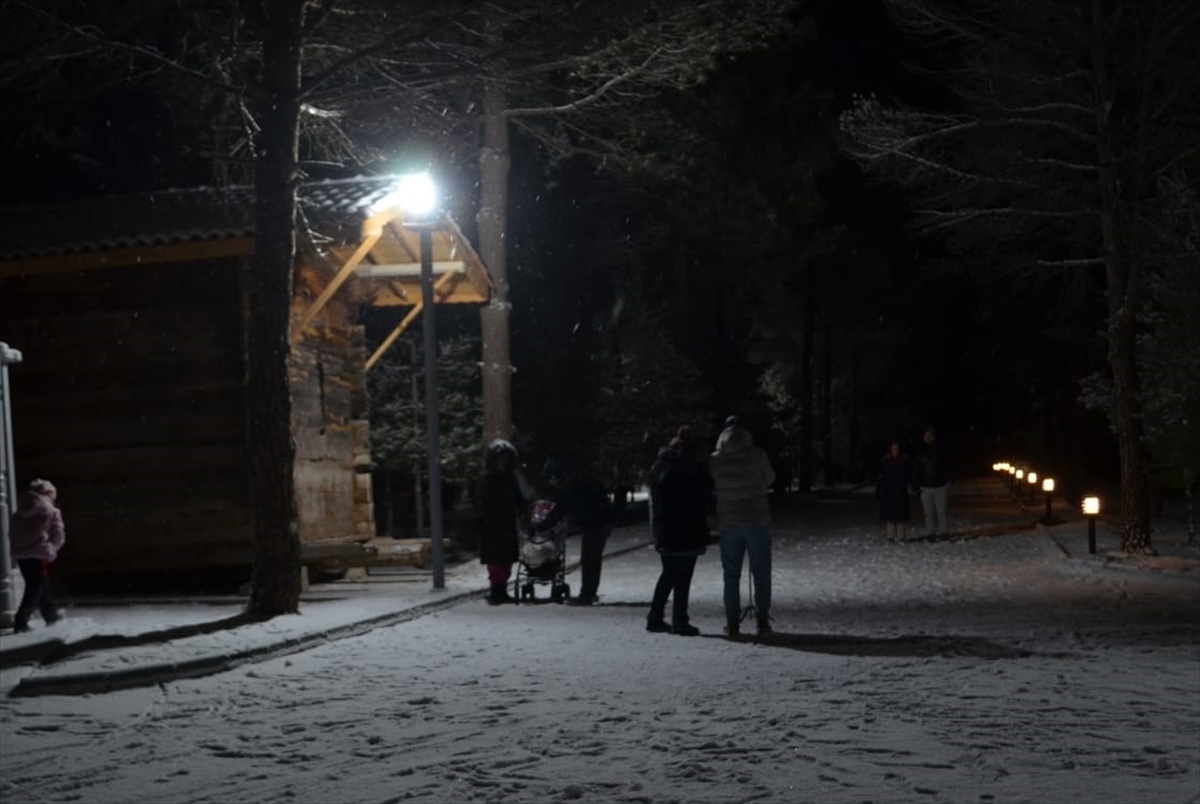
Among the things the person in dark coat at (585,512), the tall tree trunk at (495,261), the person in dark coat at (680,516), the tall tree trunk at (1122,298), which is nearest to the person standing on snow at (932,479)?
the tall tree trunk at (1122,298)

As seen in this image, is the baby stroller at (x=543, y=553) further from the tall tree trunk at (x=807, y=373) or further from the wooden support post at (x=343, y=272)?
the tall tree trunk at (x=807, y=373)

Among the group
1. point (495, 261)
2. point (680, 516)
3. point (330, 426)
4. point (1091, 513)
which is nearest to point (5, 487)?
point (330, 426)

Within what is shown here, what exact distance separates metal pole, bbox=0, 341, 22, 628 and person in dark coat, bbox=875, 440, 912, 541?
15.9m

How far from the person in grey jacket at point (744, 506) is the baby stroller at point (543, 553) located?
3638mm

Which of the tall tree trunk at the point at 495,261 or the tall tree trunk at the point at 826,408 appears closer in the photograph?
the tall tree trunk at the point at 495,261

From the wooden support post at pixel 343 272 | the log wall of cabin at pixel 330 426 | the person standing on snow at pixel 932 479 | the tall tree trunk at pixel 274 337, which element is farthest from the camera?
the person standing on snow at pixel 932 479

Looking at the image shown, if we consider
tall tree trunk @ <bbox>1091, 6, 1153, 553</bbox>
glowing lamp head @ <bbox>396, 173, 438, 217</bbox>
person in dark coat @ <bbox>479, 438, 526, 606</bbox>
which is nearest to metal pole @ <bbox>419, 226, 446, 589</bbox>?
glowing lamp head @ <bbox>396, 173, 438, 217</bbox>

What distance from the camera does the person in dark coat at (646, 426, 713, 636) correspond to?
12445mm

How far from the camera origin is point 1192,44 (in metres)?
19.4

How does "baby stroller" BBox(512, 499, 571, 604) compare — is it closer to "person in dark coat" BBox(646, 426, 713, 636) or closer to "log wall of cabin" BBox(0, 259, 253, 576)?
"person in dark coat" BBox(646, 426, 713, 636)

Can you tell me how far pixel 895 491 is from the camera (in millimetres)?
24984

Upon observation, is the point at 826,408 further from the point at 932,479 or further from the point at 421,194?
the point at 421,194

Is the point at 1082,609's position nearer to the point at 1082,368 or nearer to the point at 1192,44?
the point at 1192,44

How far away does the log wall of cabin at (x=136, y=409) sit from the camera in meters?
17.2
